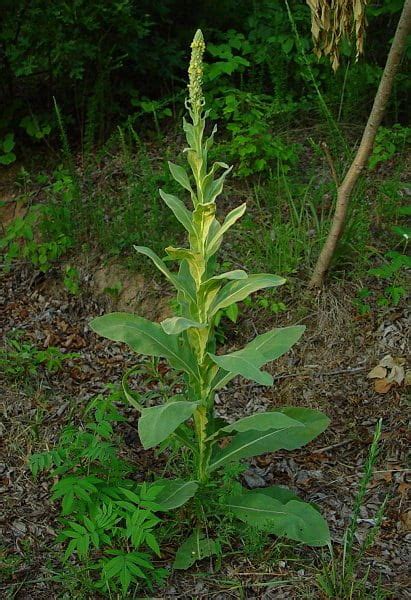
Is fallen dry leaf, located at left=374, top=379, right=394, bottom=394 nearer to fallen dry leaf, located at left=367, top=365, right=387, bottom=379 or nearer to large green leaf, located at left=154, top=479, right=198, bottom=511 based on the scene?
fallen dry leaf, located at left=367, top=365, right=387, bottom=379

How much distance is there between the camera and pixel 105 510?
317 centimetres

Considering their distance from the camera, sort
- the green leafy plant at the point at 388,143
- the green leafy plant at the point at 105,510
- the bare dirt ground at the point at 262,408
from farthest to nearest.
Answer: the green leafy plant at the point at 388,143, the bare dirt ground at the point at 262,408, the green leafy plant at the point at 105,510

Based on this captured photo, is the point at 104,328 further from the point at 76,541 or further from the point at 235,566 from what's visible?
the point at 235,566

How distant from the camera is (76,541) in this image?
3072mm

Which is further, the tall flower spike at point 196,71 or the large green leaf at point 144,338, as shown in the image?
the large green leaf at point 144,338

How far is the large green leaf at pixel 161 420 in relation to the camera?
9.82ft

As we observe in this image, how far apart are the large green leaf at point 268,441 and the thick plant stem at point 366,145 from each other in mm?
1322

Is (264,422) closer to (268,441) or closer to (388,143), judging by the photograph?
(268,441)

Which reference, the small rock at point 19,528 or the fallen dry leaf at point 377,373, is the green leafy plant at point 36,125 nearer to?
the fallen dry leaf at point 377,373

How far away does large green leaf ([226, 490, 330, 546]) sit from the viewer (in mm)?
3324

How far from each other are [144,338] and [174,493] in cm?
68

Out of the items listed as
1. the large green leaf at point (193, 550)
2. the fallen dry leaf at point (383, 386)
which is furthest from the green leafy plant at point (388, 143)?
the large green leaf at point (193, 550)

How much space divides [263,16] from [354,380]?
3180mm

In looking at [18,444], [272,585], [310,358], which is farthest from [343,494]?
[18,444]
